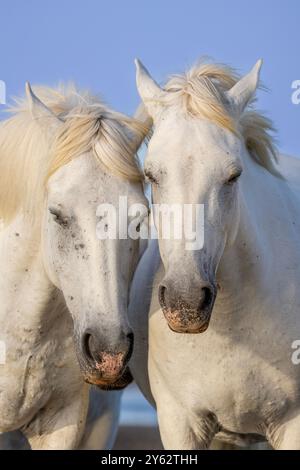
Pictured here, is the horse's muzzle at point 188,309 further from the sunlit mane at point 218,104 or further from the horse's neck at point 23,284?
the horse's neck at point 23,284

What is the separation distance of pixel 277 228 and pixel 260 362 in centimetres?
69

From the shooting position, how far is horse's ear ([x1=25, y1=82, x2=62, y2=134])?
548 centimetres

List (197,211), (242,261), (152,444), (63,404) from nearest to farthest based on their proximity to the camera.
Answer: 1. (197,211)
2. (242,261)
3. (63,404)
4. (152,444)

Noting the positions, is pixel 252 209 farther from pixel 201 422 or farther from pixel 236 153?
pixel 201 422

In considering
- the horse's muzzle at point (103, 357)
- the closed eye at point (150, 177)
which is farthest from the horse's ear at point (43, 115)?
the horse's muzzle at point (103, 357)

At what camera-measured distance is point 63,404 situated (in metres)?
5.85

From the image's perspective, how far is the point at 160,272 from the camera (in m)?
5.50

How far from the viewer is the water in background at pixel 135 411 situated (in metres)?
16.7

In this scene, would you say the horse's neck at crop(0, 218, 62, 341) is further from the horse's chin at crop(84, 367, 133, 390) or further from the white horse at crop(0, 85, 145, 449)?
the horse's chin at crop(84, 367, 133, 390)

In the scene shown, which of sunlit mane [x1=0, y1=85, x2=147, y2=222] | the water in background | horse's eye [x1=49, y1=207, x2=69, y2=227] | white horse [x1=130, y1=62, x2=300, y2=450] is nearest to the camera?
white horse [x1=130, y1=62, x2=300, y2=450]

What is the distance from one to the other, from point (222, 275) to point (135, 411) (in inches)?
525

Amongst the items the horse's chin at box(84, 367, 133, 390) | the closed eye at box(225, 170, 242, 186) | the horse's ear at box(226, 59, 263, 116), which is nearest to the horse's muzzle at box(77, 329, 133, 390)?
the horse's chin at box(84, 367, 133, 390)

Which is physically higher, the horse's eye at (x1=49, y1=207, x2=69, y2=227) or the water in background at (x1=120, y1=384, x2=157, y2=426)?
the horse's eye at (x1=49, y1=207, x2=69, y2=227)
